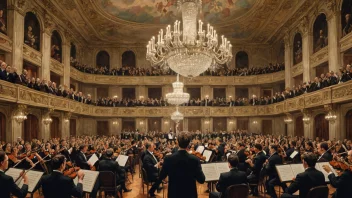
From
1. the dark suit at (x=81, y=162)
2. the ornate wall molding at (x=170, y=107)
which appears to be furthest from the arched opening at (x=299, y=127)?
the dark suit at (x=81, y=162)

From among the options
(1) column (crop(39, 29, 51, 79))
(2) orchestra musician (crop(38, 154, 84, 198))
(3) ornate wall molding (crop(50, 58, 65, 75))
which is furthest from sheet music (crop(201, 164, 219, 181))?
(3) ornate wall molding (crop(50, 58, 65, 75))

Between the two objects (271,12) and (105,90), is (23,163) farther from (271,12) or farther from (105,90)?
(105,90)

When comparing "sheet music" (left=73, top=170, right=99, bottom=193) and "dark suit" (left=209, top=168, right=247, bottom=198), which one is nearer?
"dark suit" (left=209, top=168, right=247, bottom=198)

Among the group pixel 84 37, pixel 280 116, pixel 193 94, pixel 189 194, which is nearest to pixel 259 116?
pixel 280 116

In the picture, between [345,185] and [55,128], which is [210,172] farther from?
[55,128]

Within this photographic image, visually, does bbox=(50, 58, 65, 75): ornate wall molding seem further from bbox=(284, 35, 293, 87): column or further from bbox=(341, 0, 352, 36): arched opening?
bbox=(341, 0, 352, 36): arched opening

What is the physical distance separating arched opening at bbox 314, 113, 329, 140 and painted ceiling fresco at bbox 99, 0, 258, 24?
10117 mm

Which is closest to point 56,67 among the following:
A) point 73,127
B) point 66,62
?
point 66,62

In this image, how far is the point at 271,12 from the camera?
24.6 meters

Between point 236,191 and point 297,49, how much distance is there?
23.7 meters

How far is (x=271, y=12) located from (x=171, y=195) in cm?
2323

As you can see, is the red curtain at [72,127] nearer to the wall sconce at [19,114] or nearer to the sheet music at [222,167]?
the wall sconce at [19,114]

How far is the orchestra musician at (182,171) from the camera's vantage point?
4.59 meters

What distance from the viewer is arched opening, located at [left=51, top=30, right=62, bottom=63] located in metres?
24.3
